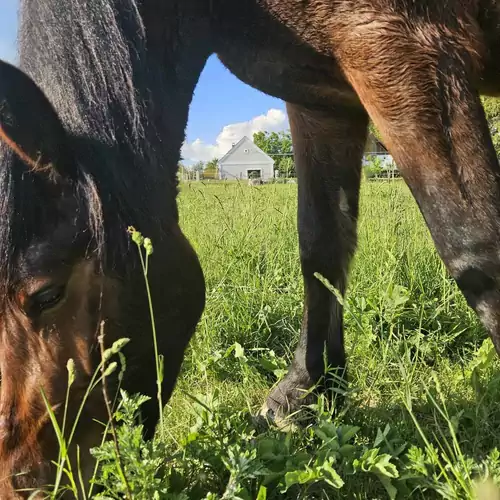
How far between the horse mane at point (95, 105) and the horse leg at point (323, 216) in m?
0.97

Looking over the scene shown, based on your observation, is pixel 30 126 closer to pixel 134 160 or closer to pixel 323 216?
pixel 134 160

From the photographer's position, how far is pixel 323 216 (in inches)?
86.9

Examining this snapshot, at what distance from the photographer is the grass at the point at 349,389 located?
1.16 m

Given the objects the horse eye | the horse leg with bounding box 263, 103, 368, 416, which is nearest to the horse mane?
the horse eye

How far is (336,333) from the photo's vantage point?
2.19 metres

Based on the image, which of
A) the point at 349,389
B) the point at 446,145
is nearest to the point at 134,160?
the point at 446,145

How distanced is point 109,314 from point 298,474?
63 centimetres

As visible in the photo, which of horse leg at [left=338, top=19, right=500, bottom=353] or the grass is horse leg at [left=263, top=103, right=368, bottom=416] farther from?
horse leg at [left=338, top=19, right=500, bottom=353]

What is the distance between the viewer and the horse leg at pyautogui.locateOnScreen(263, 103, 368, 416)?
2.14 meters

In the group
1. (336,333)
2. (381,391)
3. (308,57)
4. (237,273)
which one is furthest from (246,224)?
(308,57)

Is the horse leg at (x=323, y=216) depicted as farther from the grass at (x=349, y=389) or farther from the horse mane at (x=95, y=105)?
the horse mane at (x=95, y=105)

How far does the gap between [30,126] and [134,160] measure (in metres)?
0.27

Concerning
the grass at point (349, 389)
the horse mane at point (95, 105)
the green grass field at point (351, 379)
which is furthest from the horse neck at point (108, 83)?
the grass at point (349, 389)

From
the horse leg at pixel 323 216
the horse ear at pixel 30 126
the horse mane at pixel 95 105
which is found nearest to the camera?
the horse ear at pixel 30 126
